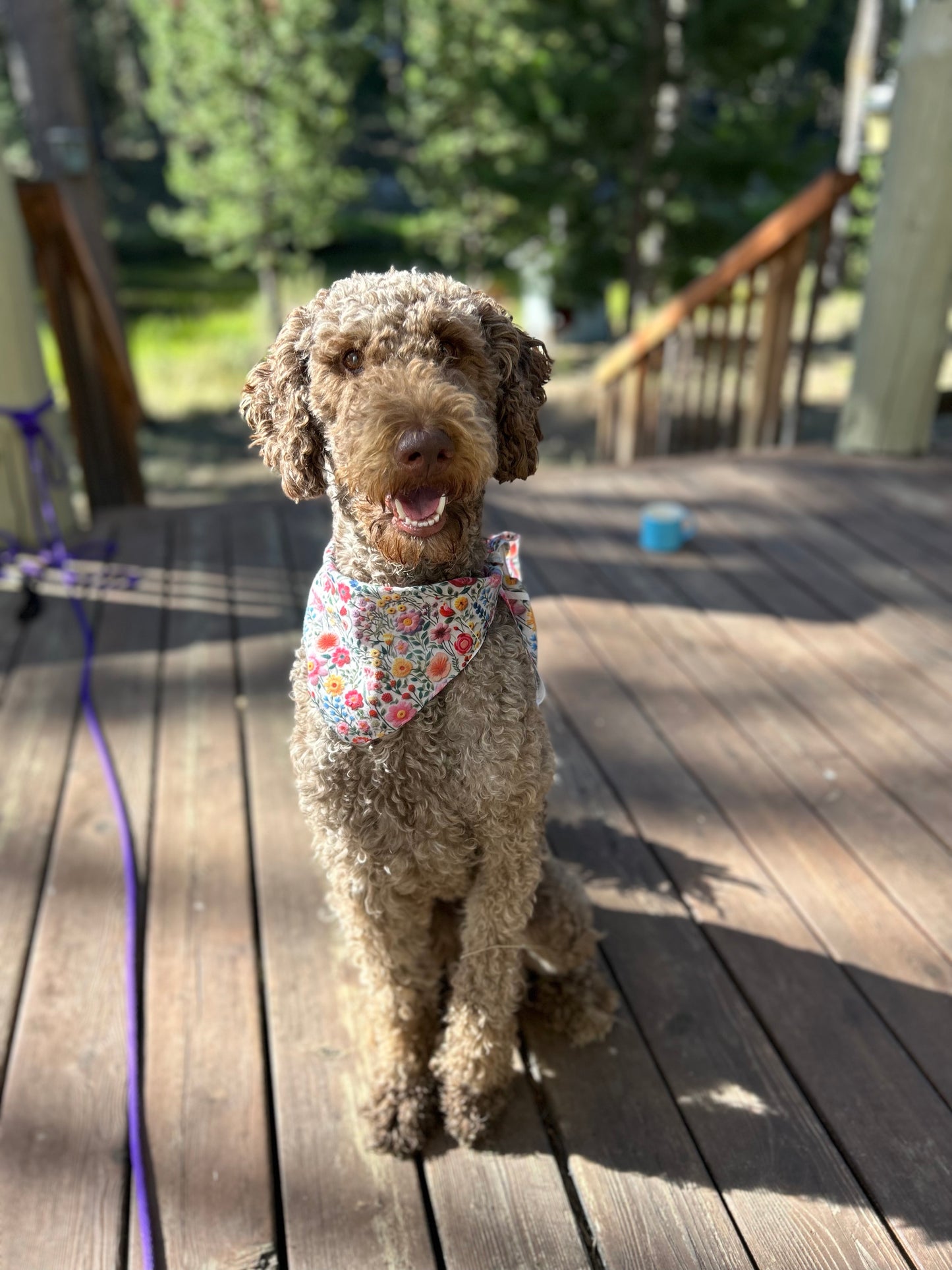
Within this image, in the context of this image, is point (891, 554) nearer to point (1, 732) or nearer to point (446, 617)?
point (446, 617)

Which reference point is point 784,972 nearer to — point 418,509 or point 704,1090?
point 704,1090

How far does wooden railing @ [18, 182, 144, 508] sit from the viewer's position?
3529mm

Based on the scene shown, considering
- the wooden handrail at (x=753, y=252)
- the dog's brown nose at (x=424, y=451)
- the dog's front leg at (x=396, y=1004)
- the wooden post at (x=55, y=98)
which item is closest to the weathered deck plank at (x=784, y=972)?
the dog's front leg at (x=396, y=1004)

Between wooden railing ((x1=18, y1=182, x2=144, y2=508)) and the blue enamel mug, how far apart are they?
2.24 metres

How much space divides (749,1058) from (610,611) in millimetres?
1673

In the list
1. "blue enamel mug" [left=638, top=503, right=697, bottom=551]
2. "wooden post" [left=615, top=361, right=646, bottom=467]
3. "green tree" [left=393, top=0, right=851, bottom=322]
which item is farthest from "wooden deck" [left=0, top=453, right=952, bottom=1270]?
"green tree" [left=393, top=0, right=851, bottom=322]

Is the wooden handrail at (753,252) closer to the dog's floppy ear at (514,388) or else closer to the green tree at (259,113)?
the dog's floppy ear at (514,388)

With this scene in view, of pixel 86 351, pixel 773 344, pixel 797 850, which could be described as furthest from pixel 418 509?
pixel 773 344

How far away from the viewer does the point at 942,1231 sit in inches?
54.2

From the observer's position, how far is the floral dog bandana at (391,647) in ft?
4.47

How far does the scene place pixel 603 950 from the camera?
1.88 m

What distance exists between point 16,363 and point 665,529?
2422 mm

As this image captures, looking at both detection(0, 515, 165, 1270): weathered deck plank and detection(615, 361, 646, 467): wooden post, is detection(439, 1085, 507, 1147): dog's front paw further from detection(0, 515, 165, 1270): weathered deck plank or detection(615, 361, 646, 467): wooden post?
detection(615, 361, 646, 467): wooden post

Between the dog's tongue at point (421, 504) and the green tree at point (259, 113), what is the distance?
11365mm
